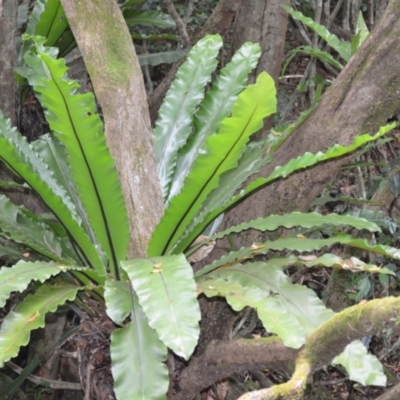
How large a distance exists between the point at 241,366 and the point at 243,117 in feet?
2.00

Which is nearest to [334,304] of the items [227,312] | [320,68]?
[227,312]

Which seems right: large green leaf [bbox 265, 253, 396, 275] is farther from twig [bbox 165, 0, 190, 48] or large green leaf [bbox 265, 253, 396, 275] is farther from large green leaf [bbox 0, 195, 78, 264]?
twig [bbox 165, 0, 190, 48]

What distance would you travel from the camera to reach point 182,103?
2057 mm

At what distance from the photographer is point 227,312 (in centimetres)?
199

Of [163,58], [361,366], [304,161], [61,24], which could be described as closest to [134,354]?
[361,366]

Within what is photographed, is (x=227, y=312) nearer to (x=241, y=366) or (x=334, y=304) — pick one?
(x=241, y=366)

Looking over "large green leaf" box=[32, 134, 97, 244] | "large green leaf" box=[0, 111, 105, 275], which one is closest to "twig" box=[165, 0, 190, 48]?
"large green leaf" box=[32, 134, 97, 244]

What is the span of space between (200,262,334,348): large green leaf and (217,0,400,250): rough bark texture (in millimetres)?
391

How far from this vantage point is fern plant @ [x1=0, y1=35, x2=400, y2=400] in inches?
55.0

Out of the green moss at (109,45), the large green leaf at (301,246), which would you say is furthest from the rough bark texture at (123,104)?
the large green leaf at (301,246)

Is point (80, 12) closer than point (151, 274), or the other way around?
point (151, 274)

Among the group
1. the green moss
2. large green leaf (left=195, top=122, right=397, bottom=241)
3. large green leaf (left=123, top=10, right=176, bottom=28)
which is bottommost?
large green leaf (left=123, top=10, right=176, bottom=28)

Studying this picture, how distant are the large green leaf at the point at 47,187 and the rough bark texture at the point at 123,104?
0.13 metres

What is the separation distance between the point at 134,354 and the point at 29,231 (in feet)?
1.92
